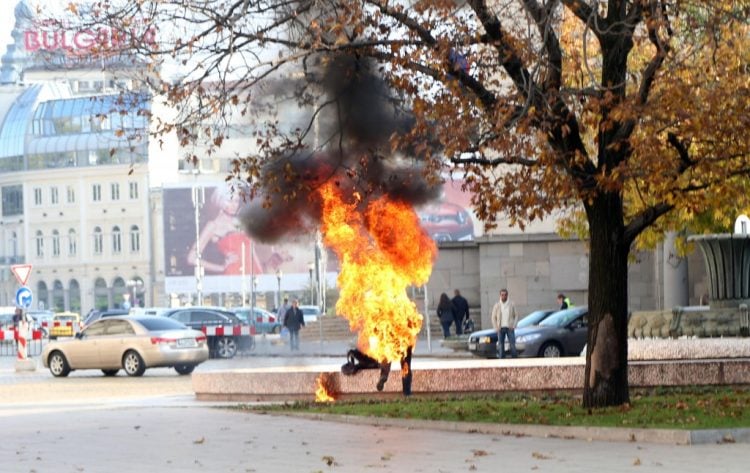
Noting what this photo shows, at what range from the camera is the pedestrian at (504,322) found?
34.4m

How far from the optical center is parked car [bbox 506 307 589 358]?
116 feet

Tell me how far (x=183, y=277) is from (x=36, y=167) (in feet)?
119

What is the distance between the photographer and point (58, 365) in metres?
38.5

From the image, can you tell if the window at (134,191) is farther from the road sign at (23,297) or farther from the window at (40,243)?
the road sign at (23,297)

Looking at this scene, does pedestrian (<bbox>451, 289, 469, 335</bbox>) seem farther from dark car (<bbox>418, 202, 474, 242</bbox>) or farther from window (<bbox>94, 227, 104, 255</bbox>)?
window (<bbox>94, 227, 104, 255</bbox>)

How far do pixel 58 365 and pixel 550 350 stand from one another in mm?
11272

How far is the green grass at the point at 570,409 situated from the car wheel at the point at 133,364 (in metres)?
15.3

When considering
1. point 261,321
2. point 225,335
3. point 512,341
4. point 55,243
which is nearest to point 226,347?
point 225,335

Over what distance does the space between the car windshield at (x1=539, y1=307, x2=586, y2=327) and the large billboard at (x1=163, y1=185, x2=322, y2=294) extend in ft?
287

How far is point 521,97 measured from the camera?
705 inches

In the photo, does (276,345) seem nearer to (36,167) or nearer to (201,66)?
(201,66)

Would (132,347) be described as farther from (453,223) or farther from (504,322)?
(453,223)

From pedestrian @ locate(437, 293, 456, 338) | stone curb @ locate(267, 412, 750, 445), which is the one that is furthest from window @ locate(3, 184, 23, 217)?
stone curb @ locate(267, 412, 750, 445)

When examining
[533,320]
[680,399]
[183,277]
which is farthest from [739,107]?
[183,277]
